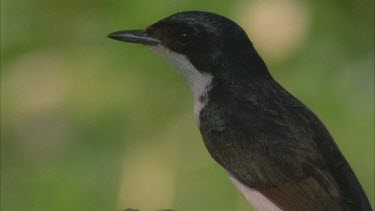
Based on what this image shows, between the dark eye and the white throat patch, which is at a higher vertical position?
the dark eye

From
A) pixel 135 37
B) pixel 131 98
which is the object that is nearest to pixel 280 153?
pixel 135 37

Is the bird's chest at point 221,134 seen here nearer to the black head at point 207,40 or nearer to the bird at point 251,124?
the bird at point 251,124

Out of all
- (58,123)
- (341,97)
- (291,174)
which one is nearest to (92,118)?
(58,123)

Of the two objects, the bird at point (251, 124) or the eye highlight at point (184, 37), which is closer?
the bird at point (251, 124)

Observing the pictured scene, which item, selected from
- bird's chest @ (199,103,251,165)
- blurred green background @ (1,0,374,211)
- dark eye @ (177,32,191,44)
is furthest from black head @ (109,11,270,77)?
blurred green background @ (1,0,374,211)

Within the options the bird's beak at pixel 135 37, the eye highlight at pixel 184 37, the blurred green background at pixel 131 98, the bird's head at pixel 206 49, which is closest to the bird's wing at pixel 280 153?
the bird's head at pixel 206 49

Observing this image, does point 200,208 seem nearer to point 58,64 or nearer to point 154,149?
point 154,149

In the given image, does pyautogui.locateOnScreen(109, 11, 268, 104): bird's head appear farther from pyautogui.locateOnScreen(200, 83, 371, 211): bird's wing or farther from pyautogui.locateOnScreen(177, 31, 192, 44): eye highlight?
pyautogui.locateOnScreen(200, 83, 371, 211): bird's wing
